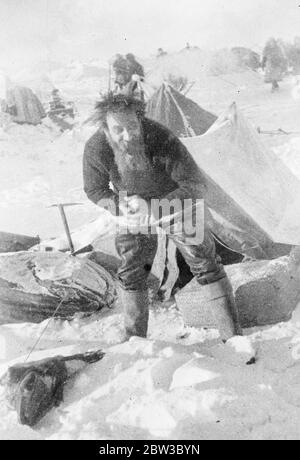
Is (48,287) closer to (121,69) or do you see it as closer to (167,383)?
(167,383)

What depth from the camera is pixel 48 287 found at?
10.3ft

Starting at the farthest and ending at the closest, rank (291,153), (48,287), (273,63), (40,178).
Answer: (273,63) < (40,178) < (291,153) < (48,287)

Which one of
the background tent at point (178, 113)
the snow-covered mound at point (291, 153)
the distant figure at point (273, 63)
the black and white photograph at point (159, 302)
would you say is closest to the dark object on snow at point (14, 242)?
the black and white photograph at point (159, 302)

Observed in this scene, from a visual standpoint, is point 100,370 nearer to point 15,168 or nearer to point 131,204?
point 131,204

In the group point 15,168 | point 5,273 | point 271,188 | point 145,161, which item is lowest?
point 15,168

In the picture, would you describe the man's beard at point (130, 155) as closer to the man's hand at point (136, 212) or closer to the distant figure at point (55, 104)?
the man's hand at point (136, 212)

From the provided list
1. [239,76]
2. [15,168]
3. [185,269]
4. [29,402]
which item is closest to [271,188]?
[185,269]

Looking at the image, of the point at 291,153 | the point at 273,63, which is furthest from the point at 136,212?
the point at 273,63

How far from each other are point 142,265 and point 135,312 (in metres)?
0.32

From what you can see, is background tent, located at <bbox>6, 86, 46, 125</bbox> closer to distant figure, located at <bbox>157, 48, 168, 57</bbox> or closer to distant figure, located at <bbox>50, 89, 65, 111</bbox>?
distant figure, located at <bbox>50, 89, 65, 111</bbox>

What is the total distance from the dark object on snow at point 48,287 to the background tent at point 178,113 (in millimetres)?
3127

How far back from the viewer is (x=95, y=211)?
650cm

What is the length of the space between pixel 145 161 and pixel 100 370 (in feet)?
3.96

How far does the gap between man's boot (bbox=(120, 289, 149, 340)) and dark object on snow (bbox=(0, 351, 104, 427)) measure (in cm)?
55
